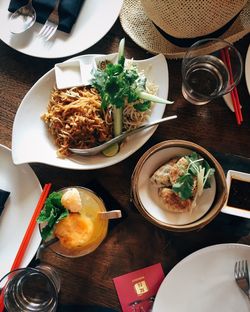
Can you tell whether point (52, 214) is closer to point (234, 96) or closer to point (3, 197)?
point (3, 197)

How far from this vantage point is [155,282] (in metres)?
1.37

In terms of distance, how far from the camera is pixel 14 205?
1.39 m

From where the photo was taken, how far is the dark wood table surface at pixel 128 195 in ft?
4.57

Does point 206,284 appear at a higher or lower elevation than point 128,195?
lower

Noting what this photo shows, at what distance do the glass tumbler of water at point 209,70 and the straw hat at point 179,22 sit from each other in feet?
0.13

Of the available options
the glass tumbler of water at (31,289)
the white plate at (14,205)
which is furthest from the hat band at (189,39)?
the glass tumbler of water at (31,289)

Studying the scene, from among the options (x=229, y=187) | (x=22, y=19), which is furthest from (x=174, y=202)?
(x=22, y=19)

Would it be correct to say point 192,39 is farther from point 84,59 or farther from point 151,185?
point 151,185

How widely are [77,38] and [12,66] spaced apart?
10.3 inches

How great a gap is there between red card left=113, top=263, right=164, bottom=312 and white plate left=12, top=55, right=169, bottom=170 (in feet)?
1.26

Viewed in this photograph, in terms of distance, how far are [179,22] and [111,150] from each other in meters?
0.45

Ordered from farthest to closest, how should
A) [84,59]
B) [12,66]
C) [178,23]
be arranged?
[12,66] → [84,59] → [178,23]

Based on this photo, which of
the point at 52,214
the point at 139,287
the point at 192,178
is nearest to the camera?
the point at 52,214

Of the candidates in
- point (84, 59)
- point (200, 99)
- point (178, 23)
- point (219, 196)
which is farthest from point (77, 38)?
point (219, 196)
